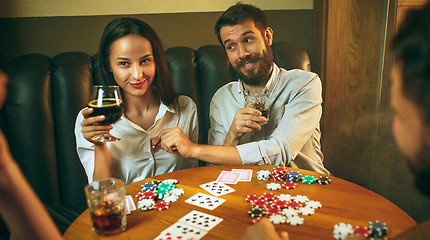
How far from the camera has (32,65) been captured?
208 centimetres

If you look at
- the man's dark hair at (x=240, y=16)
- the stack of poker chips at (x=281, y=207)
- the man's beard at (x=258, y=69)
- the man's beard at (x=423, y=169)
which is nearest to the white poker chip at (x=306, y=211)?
the stack of poker chips at (x=281, y=207)

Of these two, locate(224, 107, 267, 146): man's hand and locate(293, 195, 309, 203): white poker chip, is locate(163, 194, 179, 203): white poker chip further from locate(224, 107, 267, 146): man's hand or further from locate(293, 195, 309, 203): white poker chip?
locate(224, 107, 267, 146): man's hand

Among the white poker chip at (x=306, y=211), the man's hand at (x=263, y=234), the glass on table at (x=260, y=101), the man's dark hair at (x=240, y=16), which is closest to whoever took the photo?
the man's hand at (x=263, y=234)

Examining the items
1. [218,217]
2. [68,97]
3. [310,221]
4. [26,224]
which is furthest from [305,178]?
[68,97]

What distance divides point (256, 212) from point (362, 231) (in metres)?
0.33

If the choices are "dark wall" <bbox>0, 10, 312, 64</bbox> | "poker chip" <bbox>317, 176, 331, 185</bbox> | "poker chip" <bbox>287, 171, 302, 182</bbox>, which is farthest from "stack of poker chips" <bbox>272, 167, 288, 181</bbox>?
"dark wall" <bbox>0, 10, 312, 64</bbox>

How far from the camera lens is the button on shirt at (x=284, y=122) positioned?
1662 mm

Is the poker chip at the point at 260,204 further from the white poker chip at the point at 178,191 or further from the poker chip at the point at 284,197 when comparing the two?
the white poker chip at the point at 178,191

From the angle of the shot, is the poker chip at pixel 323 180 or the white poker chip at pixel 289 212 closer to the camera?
the white poker chip at pixel 289 212

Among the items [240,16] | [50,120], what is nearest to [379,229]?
[240,16]

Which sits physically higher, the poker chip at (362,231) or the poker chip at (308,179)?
the poker chip at (362,231)

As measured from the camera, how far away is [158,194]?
3.99 ft

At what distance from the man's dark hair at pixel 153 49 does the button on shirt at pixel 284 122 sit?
1.22 feet

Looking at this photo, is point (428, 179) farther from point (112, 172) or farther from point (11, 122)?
point (11, 122)
